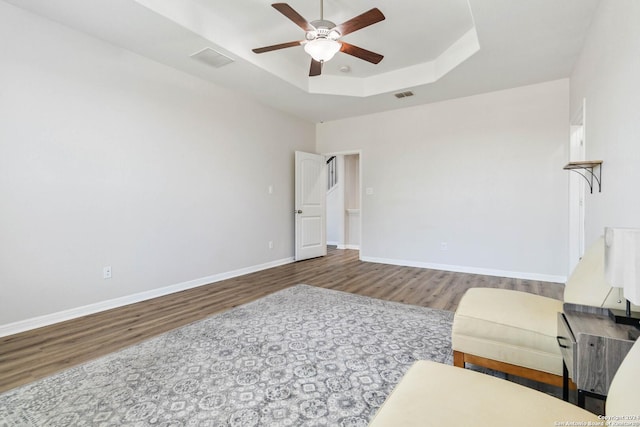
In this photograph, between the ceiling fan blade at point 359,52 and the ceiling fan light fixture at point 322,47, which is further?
the ceiling fan blade at point 359,52

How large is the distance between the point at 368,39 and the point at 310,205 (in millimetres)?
3124

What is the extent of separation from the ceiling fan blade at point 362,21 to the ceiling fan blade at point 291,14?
26 cm

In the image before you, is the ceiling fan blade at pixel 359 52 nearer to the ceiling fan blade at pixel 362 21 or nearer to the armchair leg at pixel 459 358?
the ceiling fan blade at pixel 362 21

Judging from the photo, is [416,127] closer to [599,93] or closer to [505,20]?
[505,20]

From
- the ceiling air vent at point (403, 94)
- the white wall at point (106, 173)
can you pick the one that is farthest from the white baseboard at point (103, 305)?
the ceiling air vent at point (403, 94)

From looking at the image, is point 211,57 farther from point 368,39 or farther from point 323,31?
point 368,39

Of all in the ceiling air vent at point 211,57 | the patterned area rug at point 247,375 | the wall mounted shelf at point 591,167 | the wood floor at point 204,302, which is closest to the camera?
the patterned area rug at point 247,375

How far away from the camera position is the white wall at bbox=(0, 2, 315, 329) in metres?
2.60

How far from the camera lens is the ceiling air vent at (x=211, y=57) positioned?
10.8 feet

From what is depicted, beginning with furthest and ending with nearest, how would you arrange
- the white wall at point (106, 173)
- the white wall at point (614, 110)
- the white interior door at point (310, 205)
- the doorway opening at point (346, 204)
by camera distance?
the doorway opening at point (346, 204), the white interior door at point (310, 205), the white wall at point (106, 173), the white wall at point (614, 110)

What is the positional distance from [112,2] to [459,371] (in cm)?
352

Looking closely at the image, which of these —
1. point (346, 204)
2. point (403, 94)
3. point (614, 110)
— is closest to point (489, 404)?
point (614, 110)

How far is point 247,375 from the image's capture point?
1881 millimetres

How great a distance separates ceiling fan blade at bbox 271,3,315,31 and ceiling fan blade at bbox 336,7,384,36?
10.3 inches
